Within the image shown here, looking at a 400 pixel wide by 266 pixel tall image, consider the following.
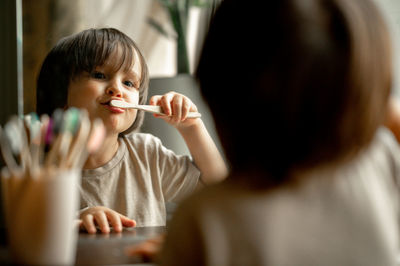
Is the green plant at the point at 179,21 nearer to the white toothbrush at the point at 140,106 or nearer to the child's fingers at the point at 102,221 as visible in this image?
the white toothbrush at the point at 140,106

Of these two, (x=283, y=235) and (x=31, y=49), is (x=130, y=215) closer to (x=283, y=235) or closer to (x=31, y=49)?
(x=31, y=49)

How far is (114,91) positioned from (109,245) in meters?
0.40

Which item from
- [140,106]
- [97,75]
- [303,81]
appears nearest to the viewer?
[303,81]

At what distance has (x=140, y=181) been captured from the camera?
3.34 feet

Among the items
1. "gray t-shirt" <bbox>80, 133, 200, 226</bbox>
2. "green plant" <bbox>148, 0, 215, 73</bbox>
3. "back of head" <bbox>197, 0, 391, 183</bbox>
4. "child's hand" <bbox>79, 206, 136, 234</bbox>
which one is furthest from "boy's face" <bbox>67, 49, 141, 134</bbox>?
"back of head" <bbox>197, 0, 391, 183</bbox>

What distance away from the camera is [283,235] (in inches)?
14.1

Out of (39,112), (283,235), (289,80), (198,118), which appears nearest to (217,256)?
(283,235)

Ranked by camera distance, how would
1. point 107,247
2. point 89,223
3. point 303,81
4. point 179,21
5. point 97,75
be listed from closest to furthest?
point 303,81, point 107,247, point 89,223, point 97,75, point 179,21

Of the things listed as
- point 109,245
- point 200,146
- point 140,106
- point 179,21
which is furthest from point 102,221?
point 179,21

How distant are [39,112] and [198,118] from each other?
0.40m

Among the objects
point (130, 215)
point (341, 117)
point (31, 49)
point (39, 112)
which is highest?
point (341, 117)

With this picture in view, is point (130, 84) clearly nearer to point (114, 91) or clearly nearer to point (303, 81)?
point (114, 91)

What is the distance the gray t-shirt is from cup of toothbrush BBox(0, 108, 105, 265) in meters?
0.49

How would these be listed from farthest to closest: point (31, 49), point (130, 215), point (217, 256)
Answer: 1. point (31, 49)
2. point (130, 215)
3. point (217, 256)
